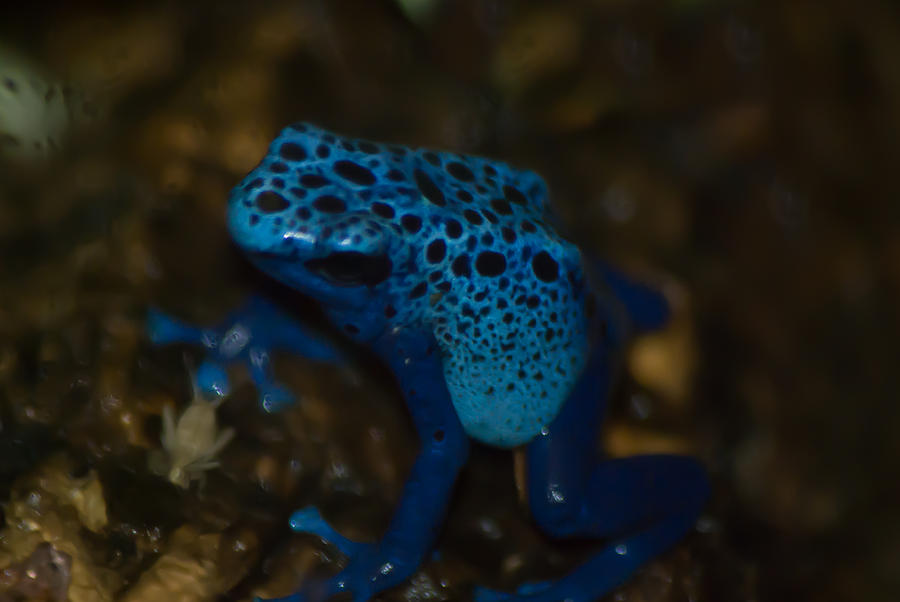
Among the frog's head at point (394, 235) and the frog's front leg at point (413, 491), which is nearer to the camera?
the frog's head at point (394, 235)

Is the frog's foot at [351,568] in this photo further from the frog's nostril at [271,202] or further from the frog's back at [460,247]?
the frog's nostril at [271,202]

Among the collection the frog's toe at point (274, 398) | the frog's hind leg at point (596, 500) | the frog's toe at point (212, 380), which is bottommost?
the frog's hind leg at point (596, 500)

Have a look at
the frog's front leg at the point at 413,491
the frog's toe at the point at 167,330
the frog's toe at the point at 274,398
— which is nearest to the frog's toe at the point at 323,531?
the frog's front leg at the point at 413,491

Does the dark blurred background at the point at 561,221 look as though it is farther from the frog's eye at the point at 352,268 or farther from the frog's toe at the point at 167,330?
the frog's eye at the point at 352,268

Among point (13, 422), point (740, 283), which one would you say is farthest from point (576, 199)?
point (13, 422)

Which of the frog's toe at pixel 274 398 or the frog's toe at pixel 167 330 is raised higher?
the frog's toe at pixel 167 330

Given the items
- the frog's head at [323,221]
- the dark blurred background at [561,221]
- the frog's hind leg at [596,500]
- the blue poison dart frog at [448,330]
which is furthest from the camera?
the frog's hind leg at [596,500]

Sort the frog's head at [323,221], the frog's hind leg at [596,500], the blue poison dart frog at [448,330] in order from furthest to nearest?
1. the frog's hind leg at [596,500]
2. the blue poison dart frog at [448,330]
3. the frog's head at [323,221]

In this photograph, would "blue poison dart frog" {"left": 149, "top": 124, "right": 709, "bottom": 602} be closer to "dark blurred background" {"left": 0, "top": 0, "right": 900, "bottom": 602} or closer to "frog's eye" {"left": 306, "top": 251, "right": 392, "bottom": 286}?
"frog's eye" {"left": 306, "top": 251, "right": 392, "bottom": 286}
